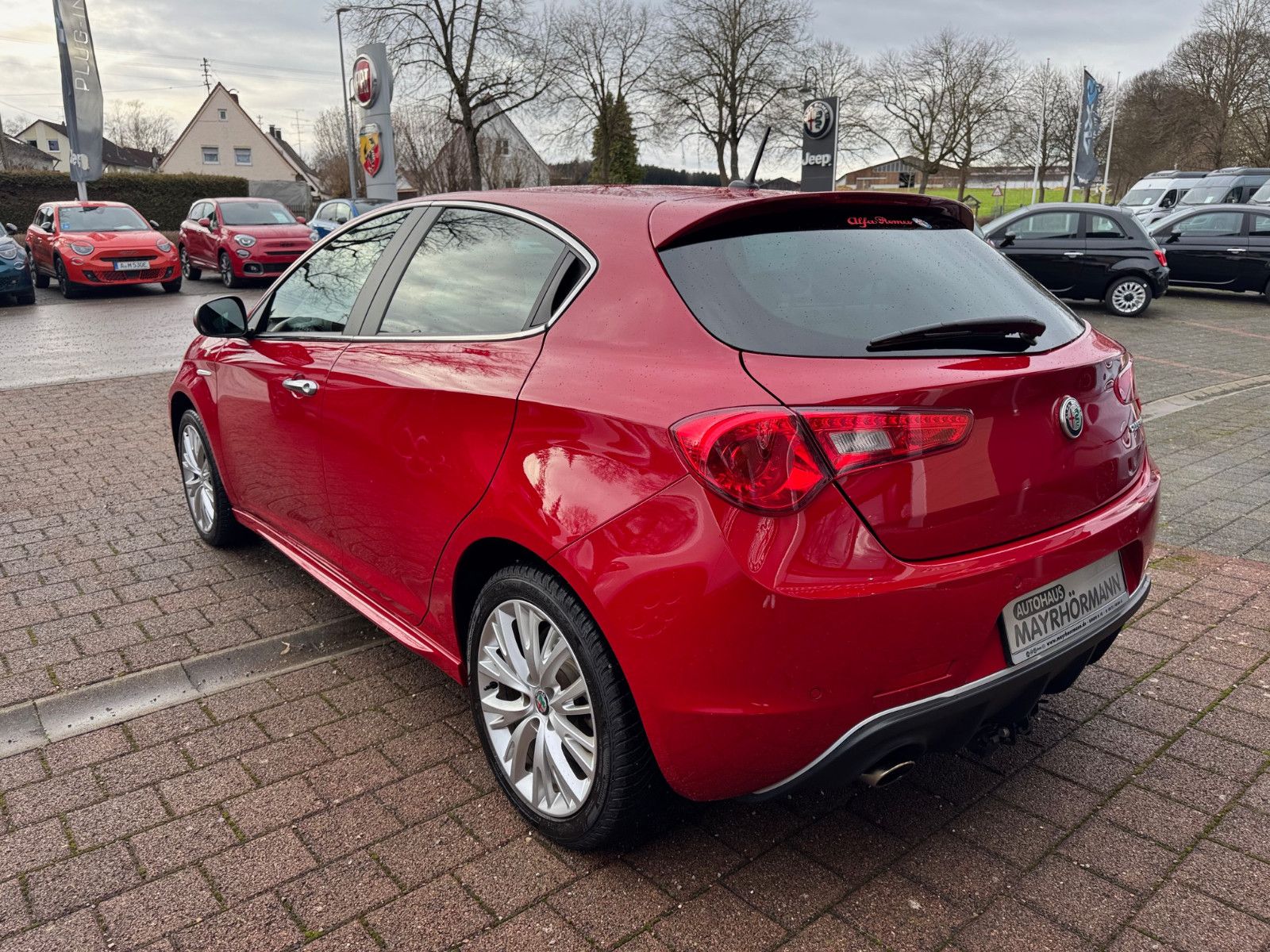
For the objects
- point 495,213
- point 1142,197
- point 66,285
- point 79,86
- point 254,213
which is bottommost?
point 66,285

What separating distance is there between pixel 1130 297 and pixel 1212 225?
3714mm

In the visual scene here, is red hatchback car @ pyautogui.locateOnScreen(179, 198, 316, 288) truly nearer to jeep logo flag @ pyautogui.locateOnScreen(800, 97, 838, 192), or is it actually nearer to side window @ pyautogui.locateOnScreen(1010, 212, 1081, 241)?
jeep logo flag @ pyautogui.locateOnScreen(800, 97, 838, 192)

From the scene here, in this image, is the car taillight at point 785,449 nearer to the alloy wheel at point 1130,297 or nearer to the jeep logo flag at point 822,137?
the alloy wheel at point 1130,297

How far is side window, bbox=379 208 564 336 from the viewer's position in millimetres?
2689

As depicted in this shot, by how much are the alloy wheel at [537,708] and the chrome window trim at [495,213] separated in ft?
2.38

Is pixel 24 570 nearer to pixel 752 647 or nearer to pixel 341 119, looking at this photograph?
pixel 752 647

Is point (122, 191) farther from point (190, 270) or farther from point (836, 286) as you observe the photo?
point (836, 286)

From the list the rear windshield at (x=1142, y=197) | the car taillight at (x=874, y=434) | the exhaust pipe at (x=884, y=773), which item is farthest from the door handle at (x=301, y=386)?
the rear windshield at (x=1142, y=197)

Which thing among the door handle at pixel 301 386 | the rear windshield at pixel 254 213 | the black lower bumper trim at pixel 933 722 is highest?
the rear windshield at pixel 254 213

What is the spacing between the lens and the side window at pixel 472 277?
8.82 feet

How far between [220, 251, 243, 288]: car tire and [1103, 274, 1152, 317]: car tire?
1502 centimetres

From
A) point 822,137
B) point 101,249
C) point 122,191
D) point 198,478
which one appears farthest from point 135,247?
point 122,191

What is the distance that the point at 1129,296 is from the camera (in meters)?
14.7

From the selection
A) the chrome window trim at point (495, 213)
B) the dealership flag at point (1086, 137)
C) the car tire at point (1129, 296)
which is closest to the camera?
the chrome window trim at point (495, 213)
